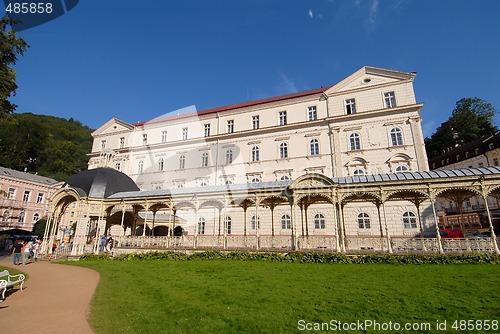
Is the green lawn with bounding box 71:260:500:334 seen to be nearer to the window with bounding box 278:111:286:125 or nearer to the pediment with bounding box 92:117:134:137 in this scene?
the window with bounding box 278:111:286:125

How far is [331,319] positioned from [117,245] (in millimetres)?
18102

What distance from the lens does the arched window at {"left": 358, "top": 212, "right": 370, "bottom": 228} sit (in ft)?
78.6

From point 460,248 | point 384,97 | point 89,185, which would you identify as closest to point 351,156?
point 384,97

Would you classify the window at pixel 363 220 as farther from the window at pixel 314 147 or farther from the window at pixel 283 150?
the window at pixel 283 150

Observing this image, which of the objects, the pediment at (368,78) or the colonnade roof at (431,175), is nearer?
the colonnade roof at (431,175)

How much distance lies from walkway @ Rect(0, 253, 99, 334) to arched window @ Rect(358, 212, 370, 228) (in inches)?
823

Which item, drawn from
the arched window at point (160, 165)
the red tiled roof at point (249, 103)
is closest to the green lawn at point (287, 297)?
the red tiled roof at point (249, 103)

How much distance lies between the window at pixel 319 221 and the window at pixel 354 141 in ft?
24.2

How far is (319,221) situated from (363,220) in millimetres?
3952

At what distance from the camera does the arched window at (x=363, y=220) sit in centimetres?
2395

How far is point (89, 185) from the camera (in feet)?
71.4

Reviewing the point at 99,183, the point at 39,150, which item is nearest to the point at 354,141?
the point at 99,183

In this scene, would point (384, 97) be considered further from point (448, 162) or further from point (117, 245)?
point (448, 162)

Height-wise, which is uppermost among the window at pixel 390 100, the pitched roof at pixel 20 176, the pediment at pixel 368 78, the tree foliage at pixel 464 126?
the tree foliage at pixel 464 126
